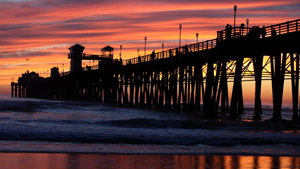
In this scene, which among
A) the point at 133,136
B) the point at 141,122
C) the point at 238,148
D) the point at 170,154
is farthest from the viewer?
the point at 141,122

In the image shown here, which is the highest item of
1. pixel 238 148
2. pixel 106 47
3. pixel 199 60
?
pixel 106 47

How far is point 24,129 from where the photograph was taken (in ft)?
47.3

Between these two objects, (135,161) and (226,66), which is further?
(226,66)

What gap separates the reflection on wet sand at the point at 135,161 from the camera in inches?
322

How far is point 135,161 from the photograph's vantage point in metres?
8.85

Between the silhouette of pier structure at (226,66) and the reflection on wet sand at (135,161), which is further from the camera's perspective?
the silhouette of pier structure at (226,66)

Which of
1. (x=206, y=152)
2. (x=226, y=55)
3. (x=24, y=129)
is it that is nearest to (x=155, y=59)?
(x=226, y=55)

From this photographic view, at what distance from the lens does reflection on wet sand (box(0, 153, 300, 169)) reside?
8.19 m

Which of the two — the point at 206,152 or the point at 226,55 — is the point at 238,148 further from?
the point at 226,55

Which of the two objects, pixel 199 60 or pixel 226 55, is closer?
pixel 226 55

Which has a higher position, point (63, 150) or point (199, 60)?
point (199, 60)

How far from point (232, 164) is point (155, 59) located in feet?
95.2

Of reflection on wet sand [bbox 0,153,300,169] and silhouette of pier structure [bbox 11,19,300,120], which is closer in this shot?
reflection on wet sand [bbox 0,153,300,169]

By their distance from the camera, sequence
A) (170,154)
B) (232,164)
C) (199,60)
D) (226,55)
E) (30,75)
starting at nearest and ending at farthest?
(232,164) → (170,154) → (226,55) → (199,60) → (30,75)
